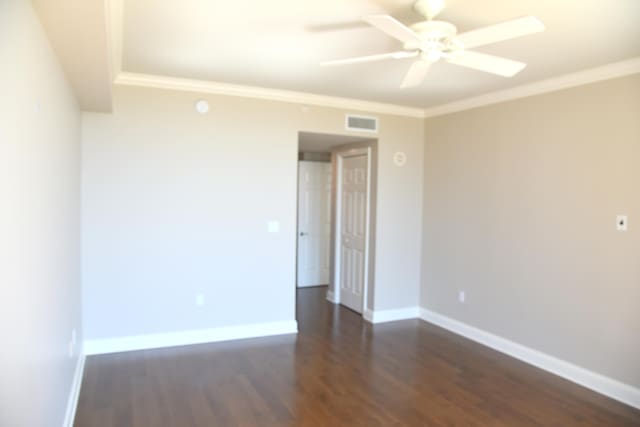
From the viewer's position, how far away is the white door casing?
545 cm

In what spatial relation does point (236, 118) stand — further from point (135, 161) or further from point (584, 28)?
point (584, 28)

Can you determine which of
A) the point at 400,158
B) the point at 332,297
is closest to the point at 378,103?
the point at 400,158

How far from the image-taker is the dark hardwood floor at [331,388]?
299 cm

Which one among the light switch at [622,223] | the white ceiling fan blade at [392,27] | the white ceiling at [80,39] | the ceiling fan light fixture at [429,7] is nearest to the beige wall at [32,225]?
the white ceiling at [80,39]

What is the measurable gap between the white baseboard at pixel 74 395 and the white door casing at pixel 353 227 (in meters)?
3.21

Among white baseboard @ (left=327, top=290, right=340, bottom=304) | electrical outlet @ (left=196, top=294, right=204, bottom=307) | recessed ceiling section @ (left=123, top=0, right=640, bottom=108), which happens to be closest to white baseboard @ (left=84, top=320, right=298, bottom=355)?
electrical outlet @ (left=196, top=294, right=204, bottom=307)

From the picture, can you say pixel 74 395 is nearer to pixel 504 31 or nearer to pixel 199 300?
pixel 199 300

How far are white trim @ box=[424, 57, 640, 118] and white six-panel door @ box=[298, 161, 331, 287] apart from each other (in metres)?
2.59

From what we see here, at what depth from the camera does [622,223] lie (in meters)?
3.35

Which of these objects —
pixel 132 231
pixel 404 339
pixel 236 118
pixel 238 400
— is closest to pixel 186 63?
pixel 236 118

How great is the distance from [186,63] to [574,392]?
4143 millimetres

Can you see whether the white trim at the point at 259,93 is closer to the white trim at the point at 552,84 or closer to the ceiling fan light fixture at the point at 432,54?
the white trim at the point at 552,84

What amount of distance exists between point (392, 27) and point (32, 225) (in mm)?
1867

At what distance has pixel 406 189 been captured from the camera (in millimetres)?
5324
